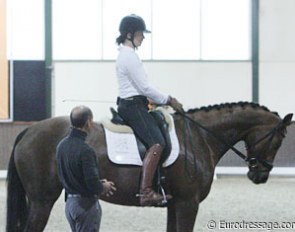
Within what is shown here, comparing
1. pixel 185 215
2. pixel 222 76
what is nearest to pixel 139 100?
pixel 185 215

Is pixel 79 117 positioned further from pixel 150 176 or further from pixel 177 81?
pixel 177 81

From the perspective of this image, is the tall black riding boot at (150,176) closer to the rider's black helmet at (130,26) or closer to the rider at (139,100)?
the rider at (139,100)

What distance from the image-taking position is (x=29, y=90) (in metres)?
16.3

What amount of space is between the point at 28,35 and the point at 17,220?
430 inches

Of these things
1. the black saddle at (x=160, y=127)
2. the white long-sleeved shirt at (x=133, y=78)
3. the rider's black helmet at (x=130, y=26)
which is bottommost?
the black saddle at (x=160, y=127)

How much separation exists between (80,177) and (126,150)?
4.11 feet

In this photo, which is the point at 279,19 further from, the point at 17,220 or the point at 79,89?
the point at 17,220

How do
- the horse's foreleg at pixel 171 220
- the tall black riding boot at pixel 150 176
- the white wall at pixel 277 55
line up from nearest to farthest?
the tall black riding boot at pixel 150 176 → the horse's foreleg at pixel 171 220 → the white wall at pixel 277 55

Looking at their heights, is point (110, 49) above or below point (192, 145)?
above

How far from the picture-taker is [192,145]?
6039mm

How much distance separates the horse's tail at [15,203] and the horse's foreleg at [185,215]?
137cm

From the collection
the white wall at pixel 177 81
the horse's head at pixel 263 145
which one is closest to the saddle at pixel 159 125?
the horse's head at pixel 263 145

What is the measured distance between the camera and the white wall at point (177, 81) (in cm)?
1658

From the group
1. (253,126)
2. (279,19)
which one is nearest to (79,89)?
(279,19)
